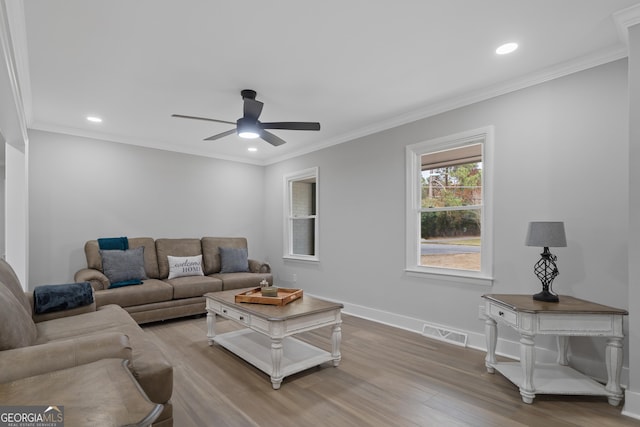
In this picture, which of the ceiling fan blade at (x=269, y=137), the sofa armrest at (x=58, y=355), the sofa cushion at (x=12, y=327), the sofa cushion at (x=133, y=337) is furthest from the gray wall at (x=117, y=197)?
the sofa armrest at (x=58, y=355)

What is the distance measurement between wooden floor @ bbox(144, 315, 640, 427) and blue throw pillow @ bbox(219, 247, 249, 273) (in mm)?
1979

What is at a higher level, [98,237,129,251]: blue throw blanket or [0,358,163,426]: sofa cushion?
[98,237,129,251]: blue throw blanket

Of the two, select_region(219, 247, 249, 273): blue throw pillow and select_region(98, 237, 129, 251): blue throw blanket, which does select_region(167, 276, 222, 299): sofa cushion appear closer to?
select_region(219, 247, 249, 273): blue throw pillow

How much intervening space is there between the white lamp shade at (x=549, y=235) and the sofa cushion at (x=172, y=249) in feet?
15.0

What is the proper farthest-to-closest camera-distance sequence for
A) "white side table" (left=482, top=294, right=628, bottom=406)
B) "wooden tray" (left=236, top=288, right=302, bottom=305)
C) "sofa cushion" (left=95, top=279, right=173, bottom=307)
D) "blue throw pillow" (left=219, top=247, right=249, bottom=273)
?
"blue throw pillow" (left=219, top=247, right=249, bottom=273) < "sofa cushion" (left=95, top=279, right=173, bottom=307) < "wooden tray" (left=236, top=288, right=302, bottom=305) < "white side table" (left=482, top=294, right=628, bottom=406)

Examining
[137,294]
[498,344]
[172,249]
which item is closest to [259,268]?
[172,249]

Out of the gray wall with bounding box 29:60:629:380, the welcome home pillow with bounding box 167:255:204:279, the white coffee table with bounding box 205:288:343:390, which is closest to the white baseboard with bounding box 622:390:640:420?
the gray wall with bounding box 29:60:629:380

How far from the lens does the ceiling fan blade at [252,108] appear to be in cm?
295

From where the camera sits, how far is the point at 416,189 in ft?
12.9

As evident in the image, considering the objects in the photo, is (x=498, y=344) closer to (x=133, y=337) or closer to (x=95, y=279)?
(x=133, y=337)

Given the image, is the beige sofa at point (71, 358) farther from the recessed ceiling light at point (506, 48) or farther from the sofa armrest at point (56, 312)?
the recessed ceiling light at point (506, 48)

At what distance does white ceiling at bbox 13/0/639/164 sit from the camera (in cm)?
210

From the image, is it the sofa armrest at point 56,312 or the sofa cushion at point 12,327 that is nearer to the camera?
the sofa cushion at point 12,327

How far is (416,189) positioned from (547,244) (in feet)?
5.44
